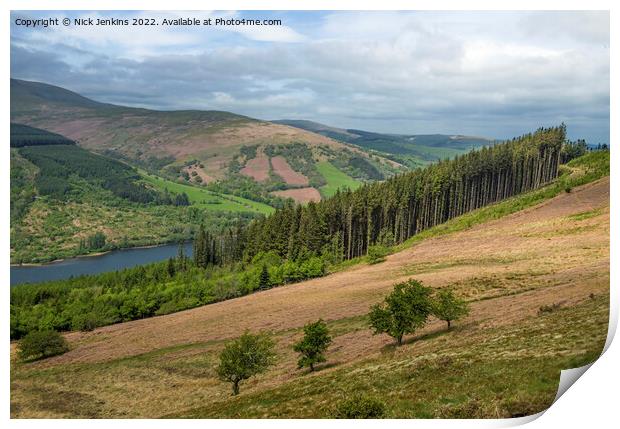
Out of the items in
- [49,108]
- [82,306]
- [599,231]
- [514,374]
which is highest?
[49,108]

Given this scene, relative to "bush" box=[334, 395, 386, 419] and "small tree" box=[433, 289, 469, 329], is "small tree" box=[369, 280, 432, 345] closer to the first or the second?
"small tree" box=[433, 289, 469, 329]

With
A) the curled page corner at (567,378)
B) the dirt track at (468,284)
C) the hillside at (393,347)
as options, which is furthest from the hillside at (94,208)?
the curled page corner at (567,378)

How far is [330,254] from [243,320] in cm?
3465

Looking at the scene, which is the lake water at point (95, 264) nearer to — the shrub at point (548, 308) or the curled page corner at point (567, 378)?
the shrub at point (548, 308)

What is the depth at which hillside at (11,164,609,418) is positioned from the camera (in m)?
23.9

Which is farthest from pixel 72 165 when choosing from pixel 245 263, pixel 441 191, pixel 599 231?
pixel 599 231

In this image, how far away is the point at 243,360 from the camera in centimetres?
3000

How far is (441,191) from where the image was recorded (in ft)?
303

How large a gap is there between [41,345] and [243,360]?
2033 cm

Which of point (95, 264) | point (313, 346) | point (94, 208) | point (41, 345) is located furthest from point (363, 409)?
point (94, 208)

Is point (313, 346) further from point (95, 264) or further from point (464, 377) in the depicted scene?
point (95, 264)

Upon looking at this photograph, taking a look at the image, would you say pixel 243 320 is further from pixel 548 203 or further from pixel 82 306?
pixel 548 203

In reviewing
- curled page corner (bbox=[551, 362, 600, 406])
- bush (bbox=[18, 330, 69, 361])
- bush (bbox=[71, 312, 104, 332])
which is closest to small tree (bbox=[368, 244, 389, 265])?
bush (bbox=[71, 312, 104, 332])

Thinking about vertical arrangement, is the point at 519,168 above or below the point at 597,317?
above
